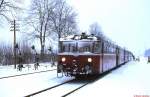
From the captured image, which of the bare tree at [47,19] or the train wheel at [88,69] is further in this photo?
the bare tree at [47,19]

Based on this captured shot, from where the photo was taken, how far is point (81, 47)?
21.7 m

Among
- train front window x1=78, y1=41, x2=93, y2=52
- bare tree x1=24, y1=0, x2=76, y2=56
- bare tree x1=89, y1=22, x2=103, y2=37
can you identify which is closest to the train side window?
train front window x1=78, y1=41, x2=93, y2=52

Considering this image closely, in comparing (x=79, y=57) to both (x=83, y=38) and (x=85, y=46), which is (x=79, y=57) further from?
(x=83, y=38)

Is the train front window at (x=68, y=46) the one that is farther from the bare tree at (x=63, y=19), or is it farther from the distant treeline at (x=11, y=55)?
the bare tree at (x=63, y=19)

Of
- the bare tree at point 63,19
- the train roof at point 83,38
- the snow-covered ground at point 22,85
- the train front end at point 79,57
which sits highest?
the bare tree at point 63,19

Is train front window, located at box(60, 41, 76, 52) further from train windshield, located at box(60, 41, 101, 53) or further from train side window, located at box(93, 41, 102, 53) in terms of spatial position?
train side window, located at box(93, 41, 102, 53)

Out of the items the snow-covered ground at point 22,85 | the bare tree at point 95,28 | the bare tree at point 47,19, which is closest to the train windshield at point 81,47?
the snow-covered ground at point 22,85

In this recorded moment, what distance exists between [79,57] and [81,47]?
0.73m

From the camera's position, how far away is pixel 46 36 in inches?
2063

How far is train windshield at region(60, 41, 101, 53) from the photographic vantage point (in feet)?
70.8

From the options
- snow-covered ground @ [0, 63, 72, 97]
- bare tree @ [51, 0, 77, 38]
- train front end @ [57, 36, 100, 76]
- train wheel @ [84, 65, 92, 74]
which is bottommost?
snow-covered ground @ [0, 63, 72, 97]

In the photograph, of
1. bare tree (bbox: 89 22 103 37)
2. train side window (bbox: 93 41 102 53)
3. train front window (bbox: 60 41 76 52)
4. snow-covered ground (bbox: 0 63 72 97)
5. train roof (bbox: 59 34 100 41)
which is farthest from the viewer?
bare tree (bbox: 89 22 103 37)

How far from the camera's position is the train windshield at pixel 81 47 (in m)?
21.6

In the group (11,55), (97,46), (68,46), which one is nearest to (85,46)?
(97,46)
